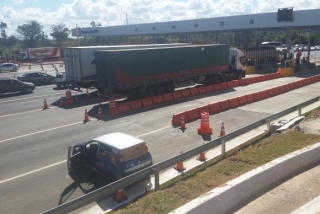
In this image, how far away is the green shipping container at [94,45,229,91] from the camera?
73.2 ft

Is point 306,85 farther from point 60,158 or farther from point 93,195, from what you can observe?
point 93,195

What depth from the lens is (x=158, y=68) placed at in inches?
964

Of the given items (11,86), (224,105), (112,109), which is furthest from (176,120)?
(11,86)

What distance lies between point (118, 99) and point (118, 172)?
52.8ft

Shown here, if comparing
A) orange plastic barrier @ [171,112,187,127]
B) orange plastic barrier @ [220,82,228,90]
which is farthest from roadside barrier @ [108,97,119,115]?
orange plastic barrier @ [220,82,228,90]

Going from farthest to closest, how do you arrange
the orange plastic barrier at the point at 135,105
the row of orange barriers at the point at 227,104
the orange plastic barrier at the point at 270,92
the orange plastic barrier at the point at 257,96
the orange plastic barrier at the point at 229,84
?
the orange plastic barrier at the point at 229,84, the orange plastic barrier at the point at 270,92, the orange plastic barrier at the point at 257,96, the orange plastic barrier at the point at 135,105, the row of orange barriers at the point at 227,104

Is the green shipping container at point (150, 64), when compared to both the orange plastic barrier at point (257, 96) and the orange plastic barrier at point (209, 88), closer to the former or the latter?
the orange plastic barrier at point (209, 88)

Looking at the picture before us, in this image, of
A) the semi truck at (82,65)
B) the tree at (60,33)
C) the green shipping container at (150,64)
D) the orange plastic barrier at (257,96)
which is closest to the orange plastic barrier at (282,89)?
the orange plastic barrier at (257,96)

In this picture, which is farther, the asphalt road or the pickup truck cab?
the asphalt road

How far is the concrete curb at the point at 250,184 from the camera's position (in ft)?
19.9

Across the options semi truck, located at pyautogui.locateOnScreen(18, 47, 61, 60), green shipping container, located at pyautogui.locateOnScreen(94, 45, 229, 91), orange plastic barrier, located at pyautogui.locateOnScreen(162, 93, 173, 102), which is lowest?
orange plastic barrier, located at pyautogui.locateOnScreen(162, 93, 173, 102)

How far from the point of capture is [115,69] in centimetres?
2212

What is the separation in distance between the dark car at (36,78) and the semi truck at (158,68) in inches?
543

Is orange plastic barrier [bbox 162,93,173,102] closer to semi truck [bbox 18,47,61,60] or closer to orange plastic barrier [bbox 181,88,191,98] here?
orange plastic barrier [bbox 181,88,191,98]
